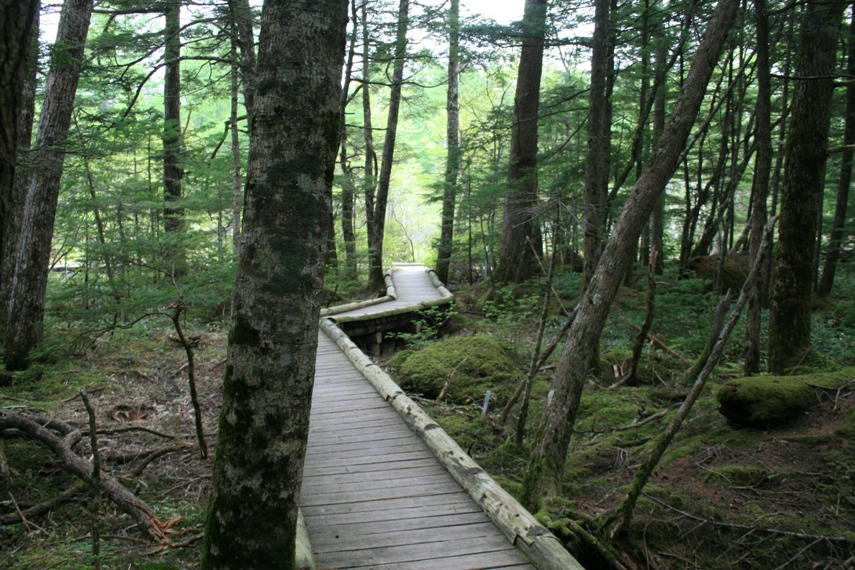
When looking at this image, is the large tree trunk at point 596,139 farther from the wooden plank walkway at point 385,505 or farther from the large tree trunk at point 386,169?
the large tree trunk at point 386,169

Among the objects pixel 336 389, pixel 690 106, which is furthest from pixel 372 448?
pixel 690 106

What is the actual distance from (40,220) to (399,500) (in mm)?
6785

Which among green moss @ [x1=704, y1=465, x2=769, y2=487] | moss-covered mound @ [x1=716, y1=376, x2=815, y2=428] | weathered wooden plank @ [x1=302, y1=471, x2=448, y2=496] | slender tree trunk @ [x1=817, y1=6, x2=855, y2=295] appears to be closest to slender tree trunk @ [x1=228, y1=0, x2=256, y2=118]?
weathered wooden plank @ [x1=302, y1=471, x2=448, y2=496]

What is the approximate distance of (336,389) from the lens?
7.21m

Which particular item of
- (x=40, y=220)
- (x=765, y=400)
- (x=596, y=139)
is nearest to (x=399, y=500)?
(x=765, y=400)

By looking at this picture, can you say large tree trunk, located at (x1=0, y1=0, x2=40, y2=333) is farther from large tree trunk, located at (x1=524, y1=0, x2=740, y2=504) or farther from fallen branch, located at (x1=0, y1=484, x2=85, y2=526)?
large tree trunk, located at (x1=524, y1=0, x2=740, y2=504)

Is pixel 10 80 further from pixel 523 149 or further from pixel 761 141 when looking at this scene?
pixel 523 149

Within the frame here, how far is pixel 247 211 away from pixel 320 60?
0.82m

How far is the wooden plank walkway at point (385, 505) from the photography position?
133 inches

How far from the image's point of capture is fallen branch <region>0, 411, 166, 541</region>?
373 centimetres

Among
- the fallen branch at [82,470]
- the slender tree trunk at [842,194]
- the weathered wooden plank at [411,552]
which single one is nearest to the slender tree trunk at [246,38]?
the fallen branch at [82,470]

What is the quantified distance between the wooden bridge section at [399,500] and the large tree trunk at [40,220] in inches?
171

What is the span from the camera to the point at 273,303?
2486mm

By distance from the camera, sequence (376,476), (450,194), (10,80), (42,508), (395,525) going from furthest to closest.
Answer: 1. (450,194)
2. (376,476)
3. (42,508)
4. (395,525)
5. (10,80)
